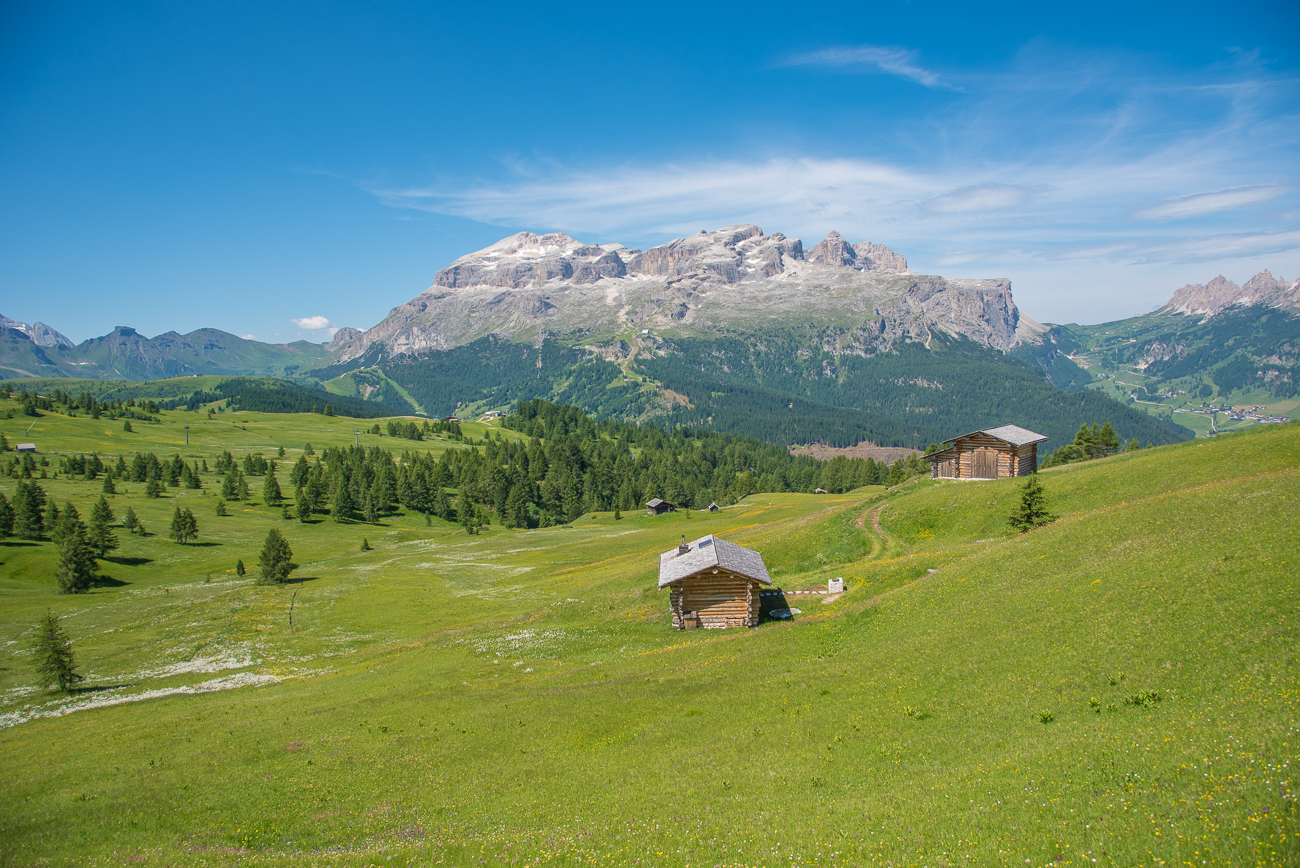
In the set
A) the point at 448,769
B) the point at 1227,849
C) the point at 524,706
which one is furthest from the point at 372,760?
the point at 1227,849

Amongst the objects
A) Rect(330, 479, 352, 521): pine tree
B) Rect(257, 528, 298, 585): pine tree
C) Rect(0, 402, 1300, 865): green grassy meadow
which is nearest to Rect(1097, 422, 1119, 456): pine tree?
Rect(0, 402, 1300, 865): green grassy meadow

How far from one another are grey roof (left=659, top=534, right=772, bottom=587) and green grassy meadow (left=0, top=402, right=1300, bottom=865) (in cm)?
413

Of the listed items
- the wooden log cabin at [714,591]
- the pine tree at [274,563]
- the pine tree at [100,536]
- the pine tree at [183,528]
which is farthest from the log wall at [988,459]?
the pine tree at [183,528]

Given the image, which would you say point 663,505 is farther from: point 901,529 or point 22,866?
point 22,866

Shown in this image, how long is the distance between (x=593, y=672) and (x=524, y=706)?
6.33 m

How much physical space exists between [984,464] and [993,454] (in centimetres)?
159

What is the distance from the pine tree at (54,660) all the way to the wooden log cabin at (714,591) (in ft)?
145

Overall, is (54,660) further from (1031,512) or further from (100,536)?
(1031,512)

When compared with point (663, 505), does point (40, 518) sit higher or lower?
higher

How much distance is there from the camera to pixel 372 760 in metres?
26.8

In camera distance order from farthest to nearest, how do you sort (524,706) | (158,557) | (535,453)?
(535,453) → (158,557) → (524,706)

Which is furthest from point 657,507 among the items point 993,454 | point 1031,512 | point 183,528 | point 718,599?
point 1031,512

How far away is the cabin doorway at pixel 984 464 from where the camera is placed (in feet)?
236

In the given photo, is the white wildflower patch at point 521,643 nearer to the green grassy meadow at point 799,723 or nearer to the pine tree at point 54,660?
the green grassy meadow at point 799,723
